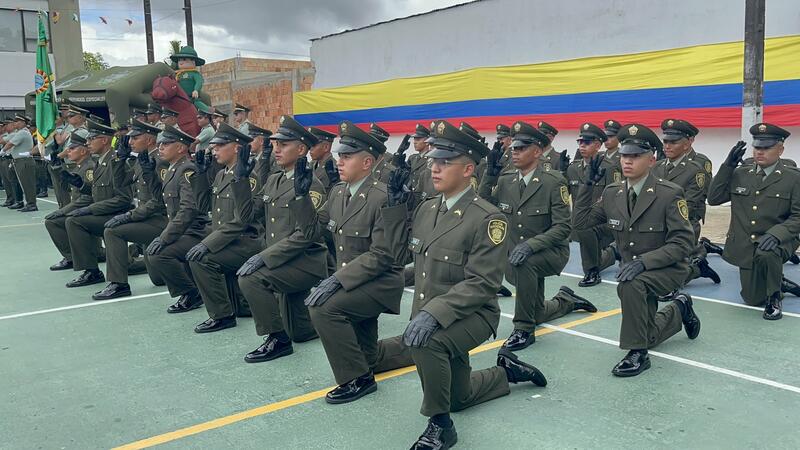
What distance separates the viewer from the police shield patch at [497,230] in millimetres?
3979

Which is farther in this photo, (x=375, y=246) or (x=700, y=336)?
(x=700, y=336)

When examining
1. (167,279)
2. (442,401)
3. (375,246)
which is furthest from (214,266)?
(442,401)

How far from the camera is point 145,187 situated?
813cm

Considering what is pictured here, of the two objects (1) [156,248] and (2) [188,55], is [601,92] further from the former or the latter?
(1) [156,248]

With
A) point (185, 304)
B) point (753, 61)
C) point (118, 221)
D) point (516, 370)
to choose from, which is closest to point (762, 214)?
point (753, 61)

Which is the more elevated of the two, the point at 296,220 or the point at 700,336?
the point at 296,220

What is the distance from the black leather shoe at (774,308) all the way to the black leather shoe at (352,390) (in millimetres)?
4006

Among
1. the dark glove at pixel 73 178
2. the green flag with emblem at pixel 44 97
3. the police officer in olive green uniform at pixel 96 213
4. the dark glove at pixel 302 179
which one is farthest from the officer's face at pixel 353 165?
the green flag with emblem at pixel 44 97

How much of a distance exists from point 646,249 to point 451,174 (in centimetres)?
222

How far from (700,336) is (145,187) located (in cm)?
619

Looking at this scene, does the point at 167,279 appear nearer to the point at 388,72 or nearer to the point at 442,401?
the point at 442,401

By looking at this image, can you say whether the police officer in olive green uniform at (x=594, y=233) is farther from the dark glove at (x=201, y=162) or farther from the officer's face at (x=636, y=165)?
the dark glove at (x=201, y=162)

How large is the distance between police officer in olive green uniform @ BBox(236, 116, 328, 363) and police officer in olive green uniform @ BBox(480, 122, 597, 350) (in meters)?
1.69

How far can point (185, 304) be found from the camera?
7340 millimetres
